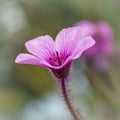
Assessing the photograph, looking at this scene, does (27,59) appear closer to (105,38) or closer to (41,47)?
(41,47)

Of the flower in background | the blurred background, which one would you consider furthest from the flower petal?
the flower in background

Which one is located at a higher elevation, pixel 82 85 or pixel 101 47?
pixel 101 47

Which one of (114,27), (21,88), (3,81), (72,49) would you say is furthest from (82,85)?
(72,49)

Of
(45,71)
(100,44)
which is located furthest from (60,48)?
(45,71)

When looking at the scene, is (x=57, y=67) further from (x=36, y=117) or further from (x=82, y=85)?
(x=36, y=117)

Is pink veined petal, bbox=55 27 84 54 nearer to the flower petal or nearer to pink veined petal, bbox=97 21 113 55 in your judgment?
the flower petal
